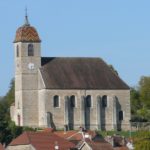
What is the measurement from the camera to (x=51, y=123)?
473 ft

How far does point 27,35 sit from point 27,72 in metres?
3.56

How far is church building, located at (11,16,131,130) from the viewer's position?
14488 centimetres

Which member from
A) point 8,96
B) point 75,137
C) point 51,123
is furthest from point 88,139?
point 8,96

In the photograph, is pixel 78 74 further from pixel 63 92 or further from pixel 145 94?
pixel 145 94

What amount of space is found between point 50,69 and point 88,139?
3554cm

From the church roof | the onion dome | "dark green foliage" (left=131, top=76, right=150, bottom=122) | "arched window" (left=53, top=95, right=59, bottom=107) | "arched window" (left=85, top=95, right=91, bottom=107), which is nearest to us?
"arched window" (left=53, top=95, right=59, bottom=107)

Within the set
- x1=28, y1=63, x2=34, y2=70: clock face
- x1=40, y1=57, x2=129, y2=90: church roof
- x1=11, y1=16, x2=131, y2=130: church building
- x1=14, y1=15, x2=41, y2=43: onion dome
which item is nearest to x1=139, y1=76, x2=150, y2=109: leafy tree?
x1=40, y1=57, x2=129, y2=90: church roof

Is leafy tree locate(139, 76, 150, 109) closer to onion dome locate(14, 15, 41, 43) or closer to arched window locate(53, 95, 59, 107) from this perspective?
arched window locate(53, 95, 59, 107)

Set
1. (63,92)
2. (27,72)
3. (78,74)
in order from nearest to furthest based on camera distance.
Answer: (63,92) → (27,72) → (78,74)

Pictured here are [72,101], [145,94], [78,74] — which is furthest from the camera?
[145,94]

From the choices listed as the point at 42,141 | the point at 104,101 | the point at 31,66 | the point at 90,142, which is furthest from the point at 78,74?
the point at 90,142

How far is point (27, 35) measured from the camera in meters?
146

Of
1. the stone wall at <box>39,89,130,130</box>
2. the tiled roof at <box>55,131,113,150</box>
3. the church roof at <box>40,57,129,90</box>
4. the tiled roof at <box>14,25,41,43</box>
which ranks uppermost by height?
the tiled roof at <box>14,25,41,43</box>

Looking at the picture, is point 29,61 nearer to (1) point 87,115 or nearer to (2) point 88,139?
(1) point 87,115
